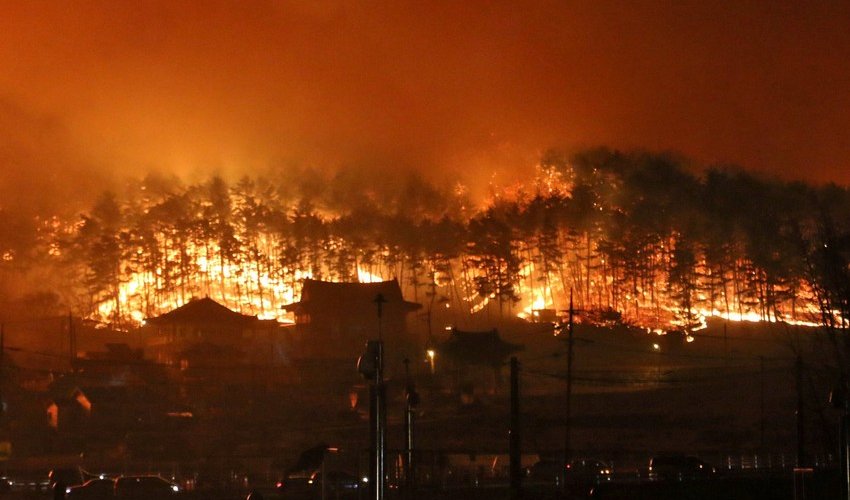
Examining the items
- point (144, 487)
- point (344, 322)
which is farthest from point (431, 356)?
point (144, 487)

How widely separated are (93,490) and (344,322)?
24.9 metres

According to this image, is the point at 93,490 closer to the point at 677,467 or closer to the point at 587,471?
the point at 587,471

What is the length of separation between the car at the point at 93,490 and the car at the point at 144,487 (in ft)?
0.70

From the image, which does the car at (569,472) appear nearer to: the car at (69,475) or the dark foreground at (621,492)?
the dark foreground at (621,492)

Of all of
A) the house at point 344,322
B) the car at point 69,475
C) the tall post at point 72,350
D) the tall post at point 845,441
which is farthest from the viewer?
the house at point 344,322

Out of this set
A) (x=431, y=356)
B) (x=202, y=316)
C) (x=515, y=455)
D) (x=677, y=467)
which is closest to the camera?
(x=515, y=455)

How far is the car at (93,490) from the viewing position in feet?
75.1

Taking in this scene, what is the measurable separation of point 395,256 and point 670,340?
19.7m

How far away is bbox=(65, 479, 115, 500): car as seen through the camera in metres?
22.9

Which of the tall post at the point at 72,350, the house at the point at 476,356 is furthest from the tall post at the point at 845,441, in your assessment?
the tall post at the point at 72,350

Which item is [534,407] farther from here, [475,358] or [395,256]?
[395,256]

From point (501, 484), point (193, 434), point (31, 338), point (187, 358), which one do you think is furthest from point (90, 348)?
point (501, 484)

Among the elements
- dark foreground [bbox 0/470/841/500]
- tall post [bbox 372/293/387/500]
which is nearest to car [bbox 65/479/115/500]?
dark foreground [bbox 0/470/841/500]

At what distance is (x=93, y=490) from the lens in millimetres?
24125
